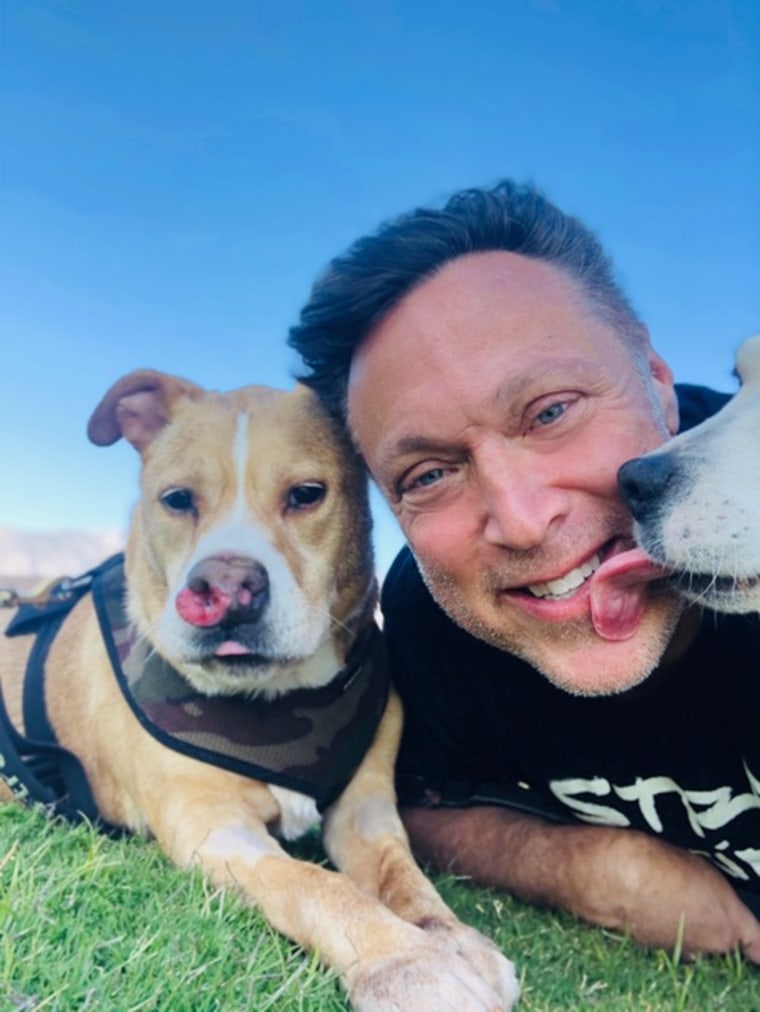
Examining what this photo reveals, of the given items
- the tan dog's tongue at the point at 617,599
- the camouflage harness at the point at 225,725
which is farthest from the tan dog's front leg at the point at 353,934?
the tan dog's tongue at the point at 617,599

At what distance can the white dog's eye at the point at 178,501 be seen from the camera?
3.40 meters

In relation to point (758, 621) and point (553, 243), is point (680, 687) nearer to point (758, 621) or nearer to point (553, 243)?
point (758, 621)

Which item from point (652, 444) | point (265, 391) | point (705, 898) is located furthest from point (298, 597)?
point (705, 898)

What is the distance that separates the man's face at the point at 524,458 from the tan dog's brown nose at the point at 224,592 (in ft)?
1.59

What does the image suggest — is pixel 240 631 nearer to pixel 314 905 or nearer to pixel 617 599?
pixel 314 905

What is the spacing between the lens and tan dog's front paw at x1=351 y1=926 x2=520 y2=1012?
6.71ft

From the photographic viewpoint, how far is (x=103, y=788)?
138 inches

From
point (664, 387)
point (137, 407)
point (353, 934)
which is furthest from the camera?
point (137, 407)

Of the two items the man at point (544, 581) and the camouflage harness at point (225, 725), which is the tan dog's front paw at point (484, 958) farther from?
the camouflage harness at point (225, 725)

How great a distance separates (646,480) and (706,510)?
6.3 inches

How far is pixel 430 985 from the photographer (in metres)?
2.07

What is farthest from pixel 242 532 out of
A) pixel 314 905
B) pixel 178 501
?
pixel 314 905

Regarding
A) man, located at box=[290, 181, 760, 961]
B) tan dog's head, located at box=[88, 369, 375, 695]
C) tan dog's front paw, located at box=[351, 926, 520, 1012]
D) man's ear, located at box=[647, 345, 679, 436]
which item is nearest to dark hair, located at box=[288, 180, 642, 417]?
man, located at box=[290, 181, 760, 961]

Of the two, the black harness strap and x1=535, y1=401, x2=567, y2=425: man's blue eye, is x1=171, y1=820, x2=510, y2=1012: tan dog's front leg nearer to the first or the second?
the black harness strap
